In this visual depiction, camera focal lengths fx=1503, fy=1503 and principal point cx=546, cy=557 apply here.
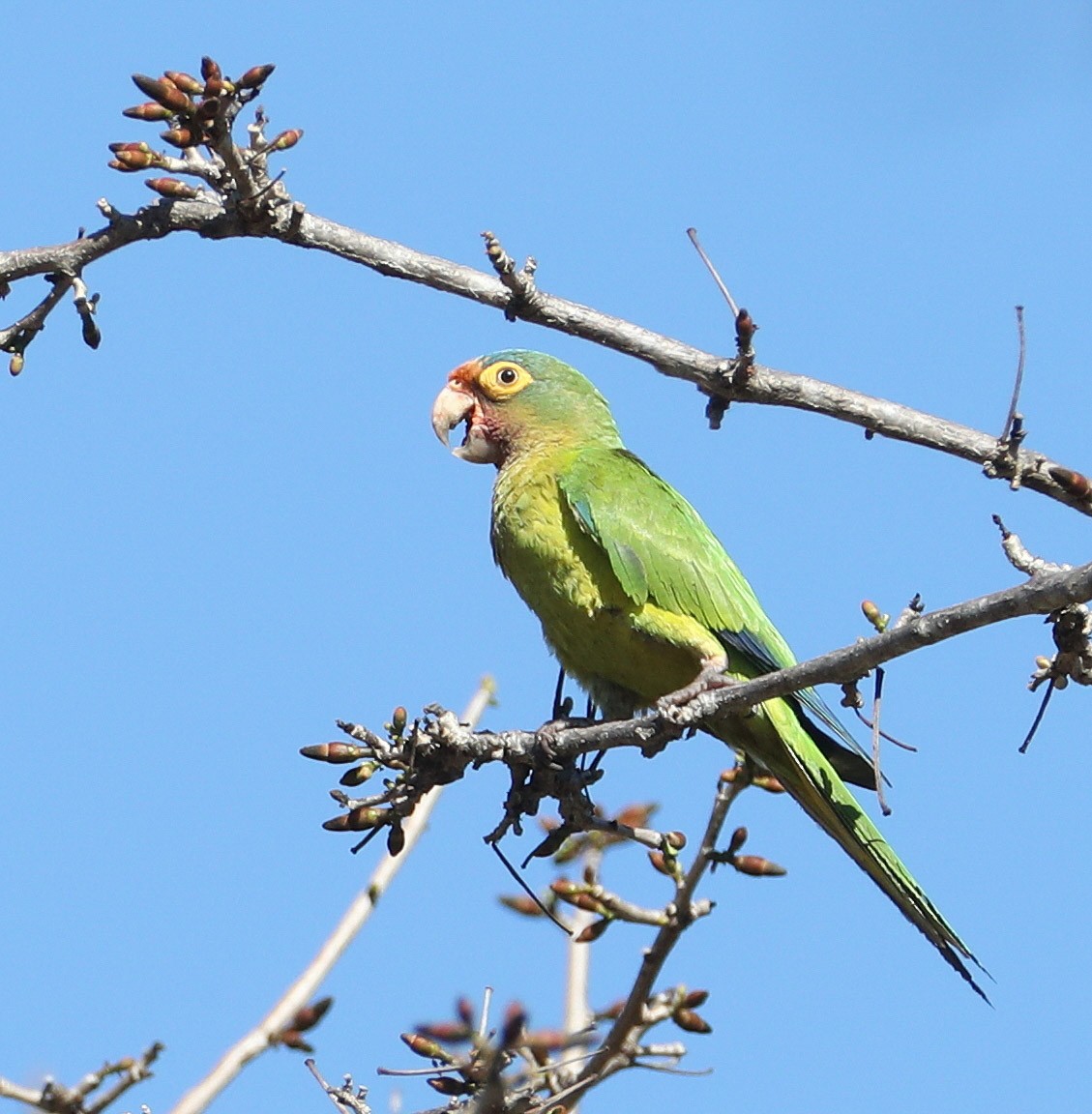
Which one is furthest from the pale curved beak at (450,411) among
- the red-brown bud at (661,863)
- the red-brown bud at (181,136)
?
the red-brown bud at (661,863)

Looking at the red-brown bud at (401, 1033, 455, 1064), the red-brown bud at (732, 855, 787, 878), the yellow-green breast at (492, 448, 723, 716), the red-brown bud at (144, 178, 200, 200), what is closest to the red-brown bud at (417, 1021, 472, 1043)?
the red-brown bud at (401, 1033, 455, 1064)

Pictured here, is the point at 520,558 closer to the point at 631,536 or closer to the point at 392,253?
the point at 631,536

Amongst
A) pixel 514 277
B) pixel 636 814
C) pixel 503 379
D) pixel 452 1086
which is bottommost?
pixel 452 1086

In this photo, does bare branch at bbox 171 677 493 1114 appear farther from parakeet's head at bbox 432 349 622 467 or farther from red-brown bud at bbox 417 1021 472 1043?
parakeet's head at bbox 432 349 622 467

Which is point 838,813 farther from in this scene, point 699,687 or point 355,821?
point 355,821

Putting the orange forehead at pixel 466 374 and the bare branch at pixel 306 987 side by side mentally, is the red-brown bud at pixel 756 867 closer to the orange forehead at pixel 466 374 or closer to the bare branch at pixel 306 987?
the bare branch at pixel 306 987

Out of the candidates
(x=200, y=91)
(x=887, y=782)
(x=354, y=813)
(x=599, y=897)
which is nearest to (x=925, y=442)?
(x=887, y=782)

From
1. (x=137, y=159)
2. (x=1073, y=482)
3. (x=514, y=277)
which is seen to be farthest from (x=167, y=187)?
(x=1073, y=482)
